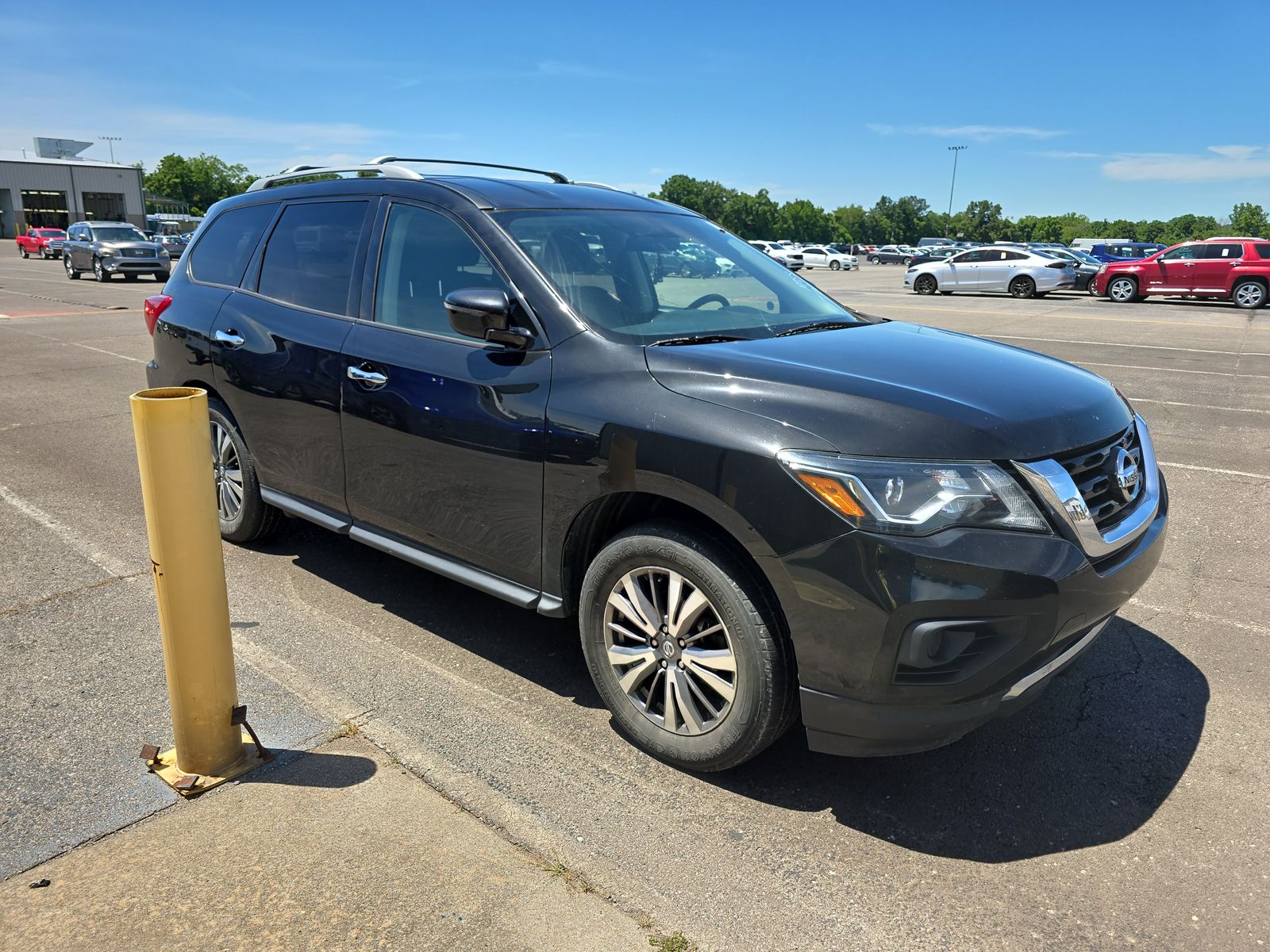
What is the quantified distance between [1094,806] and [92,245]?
34.0 metres

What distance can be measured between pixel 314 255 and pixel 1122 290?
29.0m

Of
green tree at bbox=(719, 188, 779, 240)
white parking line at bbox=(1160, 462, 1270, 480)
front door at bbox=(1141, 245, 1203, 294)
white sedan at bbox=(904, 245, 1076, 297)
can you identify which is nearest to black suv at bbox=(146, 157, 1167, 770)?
white parking line at bbox=(1160, 462, 1270, 480)

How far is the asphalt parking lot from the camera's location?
98.0 inches

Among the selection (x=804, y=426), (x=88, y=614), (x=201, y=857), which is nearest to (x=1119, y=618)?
(x=804, y=426)

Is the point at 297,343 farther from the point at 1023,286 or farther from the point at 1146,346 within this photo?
the point at 1023,286

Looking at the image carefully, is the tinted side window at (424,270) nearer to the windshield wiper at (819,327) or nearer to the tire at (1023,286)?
the windshield wiper at (819,327)

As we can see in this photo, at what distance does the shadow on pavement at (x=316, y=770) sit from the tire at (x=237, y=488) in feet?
6.52

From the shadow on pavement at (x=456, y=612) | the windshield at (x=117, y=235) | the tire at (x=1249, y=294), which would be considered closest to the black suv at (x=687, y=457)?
the shadow on pavement at (x=456, y=612)

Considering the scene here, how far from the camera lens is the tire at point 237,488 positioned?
472 cm

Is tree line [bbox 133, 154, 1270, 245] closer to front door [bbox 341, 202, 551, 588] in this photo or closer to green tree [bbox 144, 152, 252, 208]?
green tree [bbox 144, 152, 252, 208]

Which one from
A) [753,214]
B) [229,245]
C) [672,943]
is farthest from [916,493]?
[753,214]

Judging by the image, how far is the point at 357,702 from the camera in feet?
11.3

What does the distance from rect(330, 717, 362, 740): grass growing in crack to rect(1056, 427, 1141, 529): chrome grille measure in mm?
2417

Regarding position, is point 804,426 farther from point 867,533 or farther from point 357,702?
point 357,702
